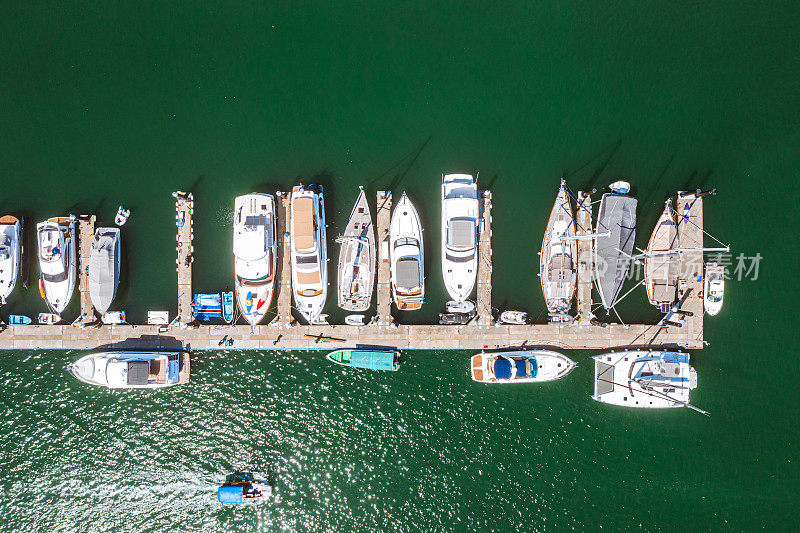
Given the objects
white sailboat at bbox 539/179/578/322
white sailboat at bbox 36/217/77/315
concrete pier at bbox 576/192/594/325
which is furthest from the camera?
concrete pier at bbox 576/192/594/325

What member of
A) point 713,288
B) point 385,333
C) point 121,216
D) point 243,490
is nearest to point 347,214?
point 385,333

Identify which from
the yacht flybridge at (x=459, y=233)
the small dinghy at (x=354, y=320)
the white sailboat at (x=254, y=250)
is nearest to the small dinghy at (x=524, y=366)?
the yacht flybridge at (x=459, y=233)

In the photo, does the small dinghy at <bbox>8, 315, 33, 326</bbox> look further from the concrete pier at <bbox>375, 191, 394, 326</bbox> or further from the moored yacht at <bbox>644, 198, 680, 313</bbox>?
the moored yacht at <bbox>644, 198, 680, 313</bbox>

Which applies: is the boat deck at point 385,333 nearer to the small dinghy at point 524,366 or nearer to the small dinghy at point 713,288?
the small dinghy at point 713,288

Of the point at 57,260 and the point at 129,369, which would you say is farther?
the point at 57,260

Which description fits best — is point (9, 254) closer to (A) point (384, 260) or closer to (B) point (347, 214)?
(B) point (347, 214)

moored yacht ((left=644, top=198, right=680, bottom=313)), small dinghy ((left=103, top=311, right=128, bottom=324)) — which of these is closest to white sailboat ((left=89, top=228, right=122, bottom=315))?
small dinghy ((left=103, top=311, right=128, bottom=324))
